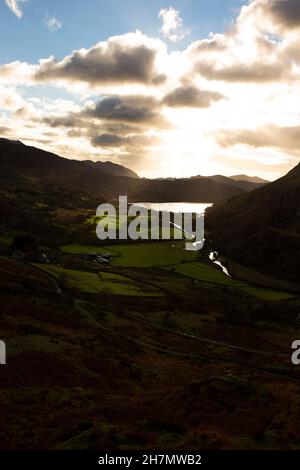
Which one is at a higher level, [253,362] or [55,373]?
[55,373]

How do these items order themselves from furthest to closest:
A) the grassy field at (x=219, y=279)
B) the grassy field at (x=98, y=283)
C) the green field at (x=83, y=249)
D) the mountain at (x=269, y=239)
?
the mountain at (x=269, y=239) → the green field at (x=83, y=249) → the grassy field at (x=219, y=279) → the grassy field at (x=98, y=283)

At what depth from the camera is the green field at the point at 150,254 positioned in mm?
126625

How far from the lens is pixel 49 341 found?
44.5 m

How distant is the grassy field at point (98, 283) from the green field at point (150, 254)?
77.6 feet

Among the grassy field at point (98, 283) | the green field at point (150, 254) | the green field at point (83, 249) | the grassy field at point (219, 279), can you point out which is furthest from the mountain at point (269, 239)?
the grassy field at point (98, 283)

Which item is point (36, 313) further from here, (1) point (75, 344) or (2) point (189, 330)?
(2) point (189, 330)

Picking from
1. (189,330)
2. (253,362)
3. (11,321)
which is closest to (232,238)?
(189,330)

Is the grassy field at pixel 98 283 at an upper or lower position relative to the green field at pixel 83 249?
lower

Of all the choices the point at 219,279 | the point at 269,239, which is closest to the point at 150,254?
the point at 219,279

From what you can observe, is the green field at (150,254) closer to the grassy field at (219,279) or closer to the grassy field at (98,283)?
the grassy field at (219,279)

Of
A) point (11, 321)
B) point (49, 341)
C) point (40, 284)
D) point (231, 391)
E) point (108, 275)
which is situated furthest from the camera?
point (108, 275)

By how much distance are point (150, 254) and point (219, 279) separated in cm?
2993

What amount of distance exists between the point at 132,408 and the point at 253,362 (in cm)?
2994

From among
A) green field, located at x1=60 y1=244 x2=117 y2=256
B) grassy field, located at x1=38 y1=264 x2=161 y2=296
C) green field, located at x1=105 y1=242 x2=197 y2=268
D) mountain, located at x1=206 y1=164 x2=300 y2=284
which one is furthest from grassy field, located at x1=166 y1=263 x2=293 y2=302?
green field, located at x1=60 y1=244 x2=117 y2=256
